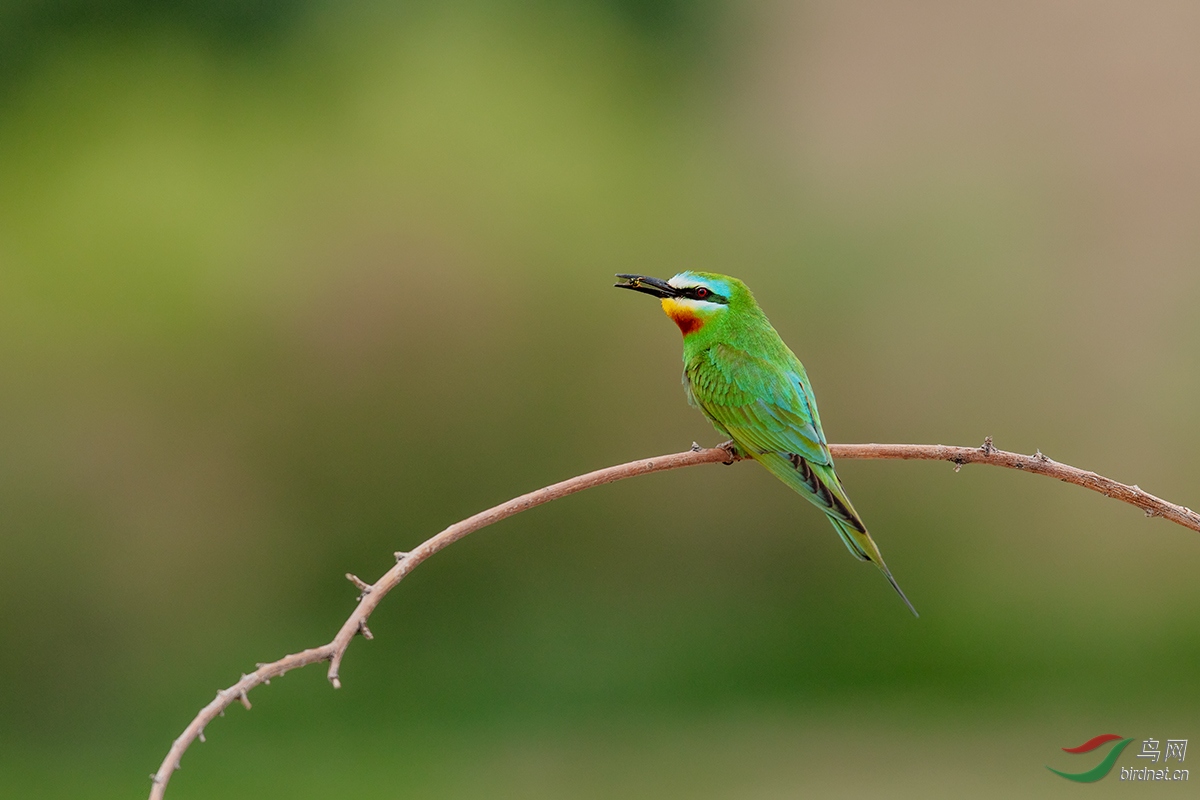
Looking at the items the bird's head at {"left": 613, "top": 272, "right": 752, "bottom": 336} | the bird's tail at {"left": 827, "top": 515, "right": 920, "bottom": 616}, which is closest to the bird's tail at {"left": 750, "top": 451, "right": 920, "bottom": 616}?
the bird's tail at {"left": 827, "top": 515, "right": 920, "bottom": 616}

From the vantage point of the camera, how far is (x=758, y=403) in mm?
1790

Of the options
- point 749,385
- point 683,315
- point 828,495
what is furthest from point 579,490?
point 683,315

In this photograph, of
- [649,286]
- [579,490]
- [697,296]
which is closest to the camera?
[579,490]

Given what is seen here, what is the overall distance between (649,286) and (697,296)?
139mm

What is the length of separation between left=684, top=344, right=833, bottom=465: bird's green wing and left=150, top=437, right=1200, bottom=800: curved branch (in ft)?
0.31

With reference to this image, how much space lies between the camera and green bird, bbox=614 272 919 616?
66.0 inches

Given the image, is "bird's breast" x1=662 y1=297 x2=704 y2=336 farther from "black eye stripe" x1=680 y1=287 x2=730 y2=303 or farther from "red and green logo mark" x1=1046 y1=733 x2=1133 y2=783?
"red and green logo mark" x1=1046 y1=733 x2=1133 y2=783

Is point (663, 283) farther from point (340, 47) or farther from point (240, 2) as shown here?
point (240, 2)

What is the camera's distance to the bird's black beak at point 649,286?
5.68ft

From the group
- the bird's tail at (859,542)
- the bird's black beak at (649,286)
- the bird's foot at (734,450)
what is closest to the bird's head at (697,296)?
the bird's black beak at (649,286)

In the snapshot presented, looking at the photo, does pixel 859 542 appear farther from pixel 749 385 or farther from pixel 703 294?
pixel 703 294

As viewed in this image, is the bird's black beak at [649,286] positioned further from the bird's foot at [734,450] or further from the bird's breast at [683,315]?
the bird's foot at [734,450]

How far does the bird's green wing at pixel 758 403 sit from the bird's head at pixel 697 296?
0.07 metres

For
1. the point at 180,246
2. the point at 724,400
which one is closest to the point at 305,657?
the point at 724,400
